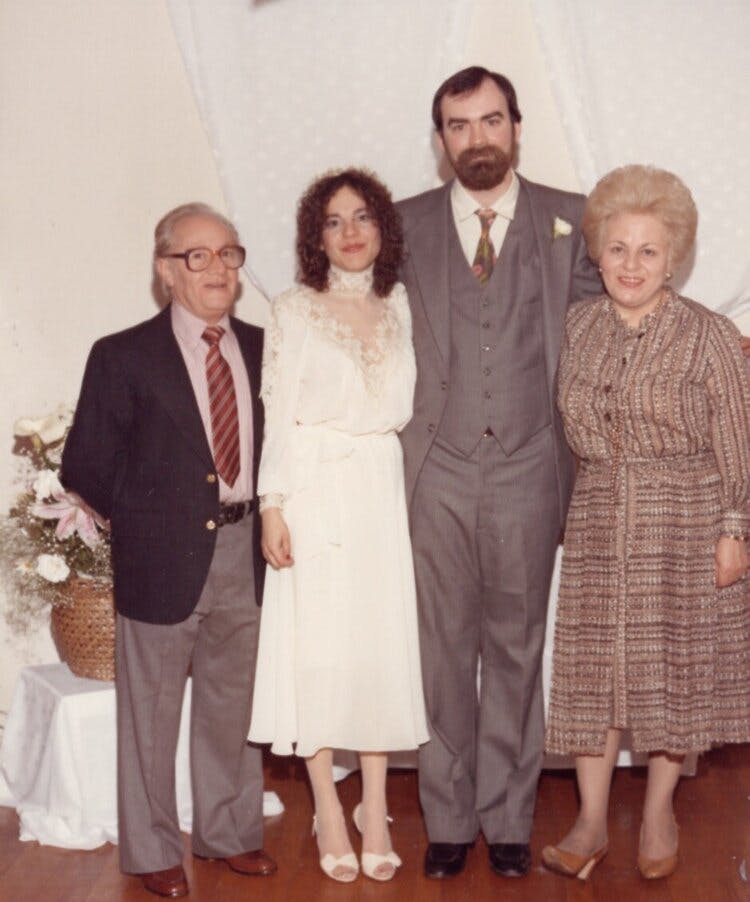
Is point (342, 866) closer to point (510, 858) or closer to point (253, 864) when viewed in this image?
point (253, 864)

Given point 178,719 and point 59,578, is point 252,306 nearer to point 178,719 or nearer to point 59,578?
point 59,578

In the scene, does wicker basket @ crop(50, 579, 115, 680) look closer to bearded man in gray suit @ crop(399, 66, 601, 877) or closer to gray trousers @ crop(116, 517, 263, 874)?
gray trousers @ crop(116, 517, 263, 874)

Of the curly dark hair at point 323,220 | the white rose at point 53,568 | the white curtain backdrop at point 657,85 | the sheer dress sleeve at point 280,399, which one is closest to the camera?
the sheer dress sleeve at point 280,399

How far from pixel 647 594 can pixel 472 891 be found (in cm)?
82

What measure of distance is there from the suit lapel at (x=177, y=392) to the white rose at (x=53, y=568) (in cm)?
66

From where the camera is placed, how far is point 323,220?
125 inches

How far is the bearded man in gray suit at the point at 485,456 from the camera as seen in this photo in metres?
3.20

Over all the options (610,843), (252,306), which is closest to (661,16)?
(252,306)

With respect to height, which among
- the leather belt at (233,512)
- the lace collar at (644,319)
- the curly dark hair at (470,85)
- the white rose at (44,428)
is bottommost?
the leather belt at (233,512)

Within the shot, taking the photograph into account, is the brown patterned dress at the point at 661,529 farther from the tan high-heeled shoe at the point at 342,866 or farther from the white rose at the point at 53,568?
the white rose at the point at 53,568

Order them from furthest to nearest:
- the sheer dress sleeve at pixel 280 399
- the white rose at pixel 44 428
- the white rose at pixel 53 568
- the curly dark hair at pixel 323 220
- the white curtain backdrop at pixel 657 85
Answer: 1. the white curtain backdrop at pixel 657 85
2. the white rose at pixel 44 428
3. the white rose at pixel 53 568
4. the curly dark hair at pixel 323 220
5. the sheer dress sleeve at pixel 280 399

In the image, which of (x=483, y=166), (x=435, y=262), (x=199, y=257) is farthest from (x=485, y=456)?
(x=199, y=257)

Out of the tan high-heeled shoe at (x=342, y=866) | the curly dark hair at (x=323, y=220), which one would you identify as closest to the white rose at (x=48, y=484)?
the curly dark hair at (x=323, y=220)

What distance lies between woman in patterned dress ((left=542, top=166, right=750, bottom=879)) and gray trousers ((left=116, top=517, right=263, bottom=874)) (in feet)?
2.57
